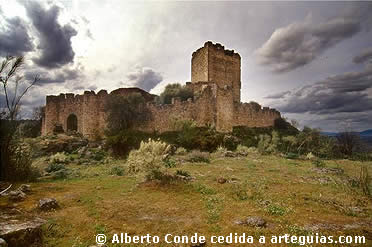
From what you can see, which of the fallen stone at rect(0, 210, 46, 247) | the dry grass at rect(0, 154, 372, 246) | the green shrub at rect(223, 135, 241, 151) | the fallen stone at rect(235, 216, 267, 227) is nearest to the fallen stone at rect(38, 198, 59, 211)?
the dry grass at rect(0, 154, 372, 246)

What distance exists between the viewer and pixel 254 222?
15.1 ft

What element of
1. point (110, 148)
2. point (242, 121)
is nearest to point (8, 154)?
point (110, 148)

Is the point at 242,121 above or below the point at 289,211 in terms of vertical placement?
above

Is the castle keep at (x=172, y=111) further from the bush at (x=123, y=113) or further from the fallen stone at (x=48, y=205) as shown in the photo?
the fallen stone at (x=48, y=205)

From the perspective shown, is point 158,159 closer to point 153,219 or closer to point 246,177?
point 153,219

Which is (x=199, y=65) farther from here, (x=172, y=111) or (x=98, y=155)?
(x=98, y=155)

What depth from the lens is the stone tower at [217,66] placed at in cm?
3189

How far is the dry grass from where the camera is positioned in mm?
4375

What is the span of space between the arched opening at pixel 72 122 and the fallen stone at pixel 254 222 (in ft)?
87.0

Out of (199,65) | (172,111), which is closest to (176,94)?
(172,111)

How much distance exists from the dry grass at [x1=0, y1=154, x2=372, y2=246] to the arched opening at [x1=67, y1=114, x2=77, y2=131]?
67.6ft

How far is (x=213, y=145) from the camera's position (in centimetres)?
1853

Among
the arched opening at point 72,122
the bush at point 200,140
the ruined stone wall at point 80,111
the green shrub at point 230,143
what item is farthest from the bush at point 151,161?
the arched opening at point 72,122

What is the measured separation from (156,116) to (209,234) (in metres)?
20.6
